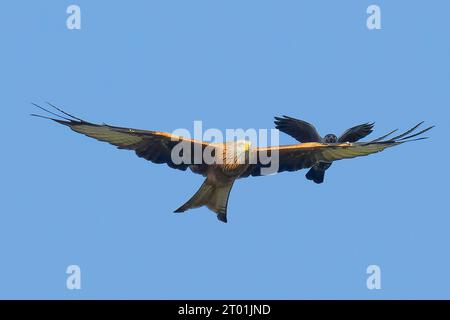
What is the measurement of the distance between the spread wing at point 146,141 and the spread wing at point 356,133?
2.37 meters

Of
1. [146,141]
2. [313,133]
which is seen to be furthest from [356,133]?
[146,141]

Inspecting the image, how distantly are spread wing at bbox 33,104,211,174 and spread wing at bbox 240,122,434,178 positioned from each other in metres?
0.94

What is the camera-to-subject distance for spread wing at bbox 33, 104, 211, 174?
30.5 meters

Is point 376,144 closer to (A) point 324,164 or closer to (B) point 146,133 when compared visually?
(A) point 324,164

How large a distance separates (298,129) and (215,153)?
1720 mm

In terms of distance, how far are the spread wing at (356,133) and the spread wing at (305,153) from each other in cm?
40

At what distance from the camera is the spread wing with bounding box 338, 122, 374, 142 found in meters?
31.6

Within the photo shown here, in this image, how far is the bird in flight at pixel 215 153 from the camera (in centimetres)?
3066

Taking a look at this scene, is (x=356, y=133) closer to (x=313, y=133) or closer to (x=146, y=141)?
(x=313, y=133)

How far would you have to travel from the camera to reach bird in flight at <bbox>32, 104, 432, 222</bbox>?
30.7 m

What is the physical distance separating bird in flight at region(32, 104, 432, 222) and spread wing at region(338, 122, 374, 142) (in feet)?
1.32

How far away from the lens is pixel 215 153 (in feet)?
102

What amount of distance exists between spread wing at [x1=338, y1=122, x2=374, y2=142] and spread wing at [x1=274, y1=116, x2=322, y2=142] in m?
0.45
